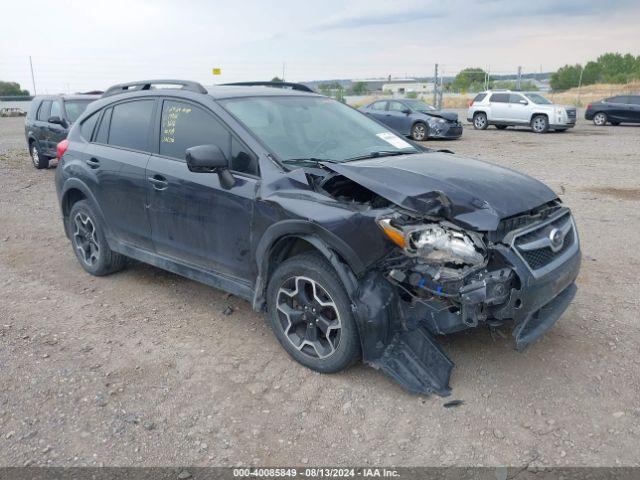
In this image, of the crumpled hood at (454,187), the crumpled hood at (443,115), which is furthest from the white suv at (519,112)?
the crumpled hood at (454,187)

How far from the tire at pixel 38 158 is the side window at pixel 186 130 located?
9.87 metres

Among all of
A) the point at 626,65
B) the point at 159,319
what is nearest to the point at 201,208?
the point at 159,319

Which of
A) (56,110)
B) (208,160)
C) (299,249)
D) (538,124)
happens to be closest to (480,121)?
(538,124)

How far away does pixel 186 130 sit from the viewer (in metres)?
4.46

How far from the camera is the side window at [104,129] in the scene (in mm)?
5324

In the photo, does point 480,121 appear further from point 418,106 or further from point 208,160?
point 208,160

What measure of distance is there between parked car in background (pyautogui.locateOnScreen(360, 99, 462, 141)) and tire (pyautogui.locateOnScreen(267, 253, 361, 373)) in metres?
15.2

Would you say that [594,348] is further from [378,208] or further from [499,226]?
[378,208]

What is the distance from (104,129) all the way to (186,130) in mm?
1346

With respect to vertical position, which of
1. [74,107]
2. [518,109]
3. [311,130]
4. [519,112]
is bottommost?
[519,112]

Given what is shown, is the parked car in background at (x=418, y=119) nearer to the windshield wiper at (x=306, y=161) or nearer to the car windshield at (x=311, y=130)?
the car windshield at (x=311, y=130)

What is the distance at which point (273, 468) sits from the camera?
9.32 feet

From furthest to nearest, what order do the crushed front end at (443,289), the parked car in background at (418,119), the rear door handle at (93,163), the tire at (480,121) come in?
the tire at (480,121), the parked car in background at (418,119), the rear door handle at (93,163), the crushed front end at (443,289)

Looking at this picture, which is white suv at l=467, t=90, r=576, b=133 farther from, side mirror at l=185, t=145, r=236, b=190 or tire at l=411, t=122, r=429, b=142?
side mirror at l=185, t=145, r=236, b=190
